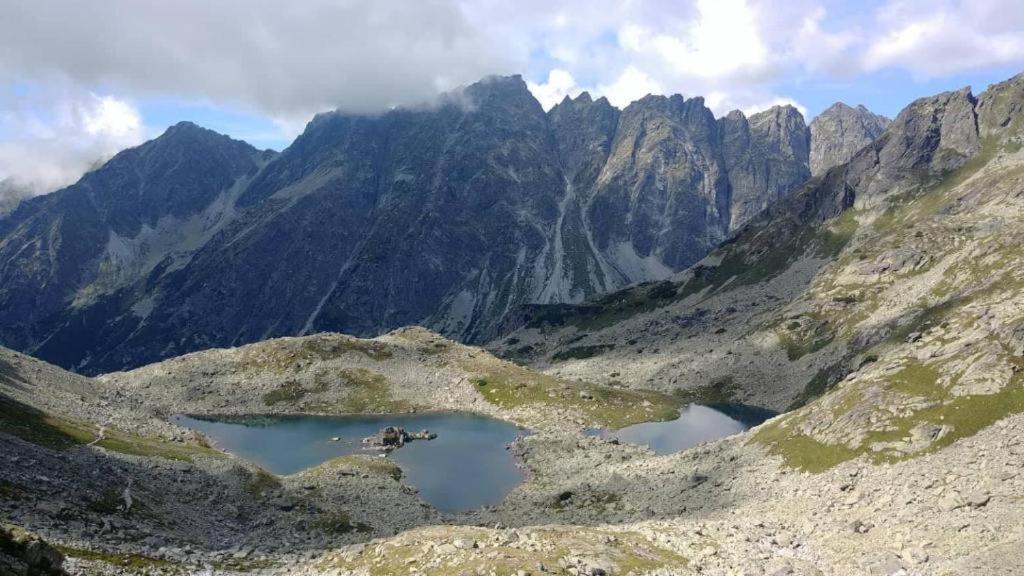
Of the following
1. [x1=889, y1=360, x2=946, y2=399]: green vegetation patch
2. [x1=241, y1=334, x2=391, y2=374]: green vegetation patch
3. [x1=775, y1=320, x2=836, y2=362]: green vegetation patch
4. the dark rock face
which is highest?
[x1=241, y1=334, x2=391, y2=374]: green vegetation patch

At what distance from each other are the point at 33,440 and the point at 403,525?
33.1 m

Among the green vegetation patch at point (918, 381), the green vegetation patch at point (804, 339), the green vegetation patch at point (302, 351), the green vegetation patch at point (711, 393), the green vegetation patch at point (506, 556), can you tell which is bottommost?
the green vegetation patch at point (506, 556)

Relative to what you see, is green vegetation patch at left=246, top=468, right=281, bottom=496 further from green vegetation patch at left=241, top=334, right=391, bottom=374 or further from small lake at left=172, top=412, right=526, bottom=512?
green vegetation patch at left=241, top=334, right=391, bottom=374

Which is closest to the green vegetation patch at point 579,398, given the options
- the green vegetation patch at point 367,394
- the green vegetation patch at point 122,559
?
the green vegetation patch at point 367,394

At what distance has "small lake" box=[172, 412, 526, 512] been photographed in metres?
84.4

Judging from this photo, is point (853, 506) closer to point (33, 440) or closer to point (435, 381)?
point (33, 440)

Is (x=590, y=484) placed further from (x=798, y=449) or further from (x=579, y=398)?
(x=579, y=398)

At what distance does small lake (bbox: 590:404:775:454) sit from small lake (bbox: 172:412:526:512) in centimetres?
1925

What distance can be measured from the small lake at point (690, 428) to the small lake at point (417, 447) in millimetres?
19251

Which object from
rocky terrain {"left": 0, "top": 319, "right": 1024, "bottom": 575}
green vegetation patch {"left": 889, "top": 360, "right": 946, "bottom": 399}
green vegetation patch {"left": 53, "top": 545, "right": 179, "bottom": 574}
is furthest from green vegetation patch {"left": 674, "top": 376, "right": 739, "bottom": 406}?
green vegetation patch {"left": 53, "top": 545, "right": 179, "bottom": 574}

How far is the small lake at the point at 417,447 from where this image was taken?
8438 cm

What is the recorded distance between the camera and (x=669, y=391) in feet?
518

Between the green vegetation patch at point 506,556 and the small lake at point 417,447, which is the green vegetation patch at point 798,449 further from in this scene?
the small lake at point 417,447

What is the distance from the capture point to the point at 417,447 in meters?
104
